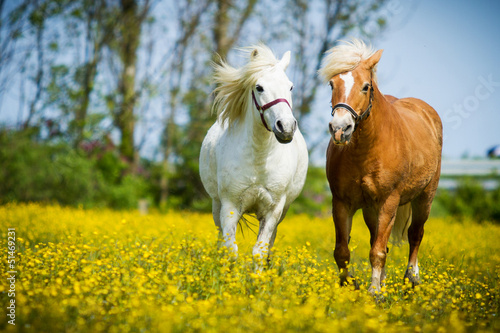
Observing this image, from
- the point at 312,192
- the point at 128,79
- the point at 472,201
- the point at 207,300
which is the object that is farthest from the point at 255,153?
the point at 472,201

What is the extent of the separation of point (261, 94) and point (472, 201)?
15.8 metres

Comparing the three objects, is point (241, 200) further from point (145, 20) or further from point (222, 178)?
point (145, 20)

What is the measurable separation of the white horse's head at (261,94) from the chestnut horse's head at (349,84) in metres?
0.43

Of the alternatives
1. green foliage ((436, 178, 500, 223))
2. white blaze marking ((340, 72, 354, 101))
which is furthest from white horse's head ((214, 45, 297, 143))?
green foliage ((436, 178, 500, 223))

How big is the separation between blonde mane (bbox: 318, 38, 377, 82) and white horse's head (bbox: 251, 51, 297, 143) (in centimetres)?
42

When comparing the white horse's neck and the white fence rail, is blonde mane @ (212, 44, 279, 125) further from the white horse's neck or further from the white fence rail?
the white fence rail

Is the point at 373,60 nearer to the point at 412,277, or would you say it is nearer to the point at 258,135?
the point at 258,135

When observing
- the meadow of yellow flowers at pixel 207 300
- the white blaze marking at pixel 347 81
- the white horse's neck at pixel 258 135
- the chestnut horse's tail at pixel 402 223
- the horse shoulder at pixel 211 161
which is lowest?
the meadow of yellow flowers at pixel 207 300

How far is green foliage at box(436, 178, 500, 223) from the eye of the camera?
1761 cm

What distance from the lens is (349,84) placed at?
455cm

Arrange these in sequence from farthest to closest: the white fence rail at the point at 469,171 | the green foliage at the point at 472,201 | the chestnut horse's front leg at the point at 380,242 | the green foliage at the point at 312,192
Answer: the white fence rail at the point at 469,171, the green foliage at the point at 472,201, the green foliage at the point at 312,192, the chestnut horse's front leg at the point at 380,242

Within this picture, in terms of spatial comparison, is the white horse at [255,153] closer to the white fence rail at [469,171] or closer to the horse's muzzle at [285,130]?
the horse's muzzle at [285,130]

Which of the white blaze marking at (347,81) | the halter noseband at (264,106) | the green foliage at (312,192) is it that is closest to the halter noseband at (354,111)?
the white blaze marking at (347,81)

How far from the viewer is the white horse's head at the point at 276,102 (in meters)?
4.52
